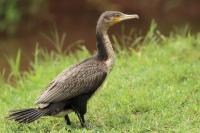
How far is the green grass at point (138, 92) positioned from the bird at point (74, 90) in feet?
0.74

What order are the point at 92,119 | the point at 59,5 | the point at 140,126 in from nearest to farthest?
1. the point at 140,126
2. the point at 92,119
3. the point at 59,5

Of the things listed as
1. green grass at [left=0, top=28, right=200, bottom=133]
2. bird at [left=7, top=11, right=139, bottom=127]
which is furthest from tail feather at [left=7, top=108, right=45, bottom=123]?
green grass at [left=0, top=28, right=200, bottom=133]

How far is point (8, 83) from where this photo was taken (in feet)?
33.0

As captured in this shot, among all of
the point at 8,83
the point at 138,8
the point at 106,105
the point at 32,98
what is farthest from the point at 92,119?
the point at 138,8

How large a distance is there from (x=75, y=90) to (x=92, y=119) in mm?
572

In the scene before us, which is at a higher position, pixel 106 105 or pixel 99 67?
pixel 99 67

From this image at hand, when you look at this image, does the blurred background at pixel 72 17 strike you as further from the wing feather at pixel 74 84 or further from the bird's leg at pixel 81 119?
the bird's leg at pixel 81 119

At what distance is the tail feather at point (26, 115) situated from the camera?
6914mm

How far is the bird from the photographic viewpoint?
22.9 ft

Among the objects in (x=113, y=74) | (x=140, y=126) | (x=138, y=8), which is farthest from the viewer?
(x=138, y=8)

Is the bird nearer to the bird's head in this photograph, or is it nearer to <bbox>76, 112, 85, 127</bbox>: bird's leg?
<bbox>76, 112, 85, 127</bbox>: bird's leg

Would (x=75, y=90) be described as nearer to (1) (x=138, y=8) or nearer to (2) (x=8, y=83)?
(2) (x=8, y=83)

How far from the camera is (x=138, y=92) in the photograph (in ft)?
26.5

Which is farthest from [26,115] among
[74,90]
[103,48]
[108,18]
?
[108,18]
